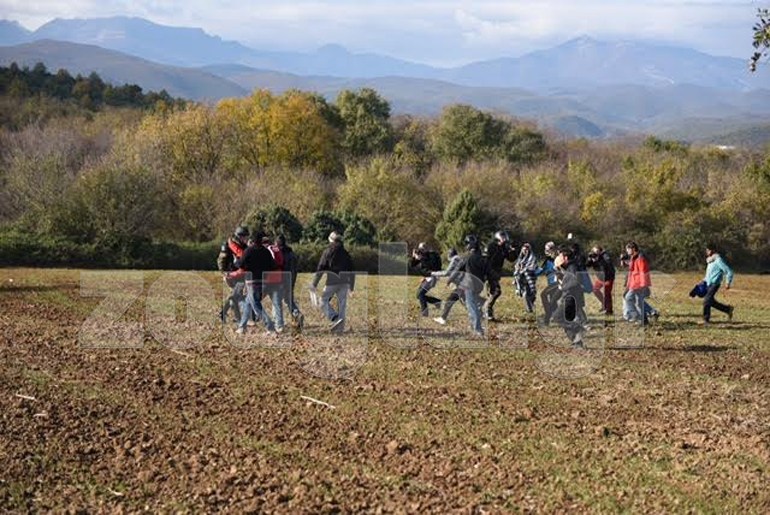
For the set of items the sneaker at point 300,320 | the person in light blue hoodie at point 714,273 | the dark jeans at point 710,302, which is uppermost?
the person in light blue hoodie at point 714,273

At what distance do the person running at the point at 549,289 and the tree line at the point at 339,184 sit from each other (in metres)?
19.7

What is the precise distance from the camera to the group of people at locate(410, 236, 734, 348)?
17.6 m

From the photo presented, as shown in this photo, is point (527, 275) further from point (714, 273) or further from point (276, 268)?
point (276, 268)

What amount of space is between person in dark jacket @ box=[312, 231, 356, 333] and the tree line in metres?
19.3

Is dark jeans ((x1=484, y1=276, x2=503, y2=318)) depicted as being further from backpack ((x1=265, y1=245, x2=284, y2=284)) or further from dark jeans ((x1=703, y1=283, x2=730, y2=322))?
dark jeans ((x1=703, y1=283, x2=730, y2=322))

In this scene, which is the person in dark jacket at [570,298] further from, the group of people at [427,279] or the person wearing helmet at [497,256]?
the person wearing helmet at [497,256]

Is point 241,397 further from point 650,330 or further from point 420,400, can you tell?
point 650,330

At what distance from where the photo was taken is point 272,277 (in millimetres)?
17109

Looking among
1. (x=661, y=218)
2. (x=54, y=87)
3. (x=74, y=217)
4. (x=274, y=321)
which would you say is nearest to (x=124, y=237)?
(x=74, y=217)

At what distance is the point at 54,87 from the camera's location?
330 feet

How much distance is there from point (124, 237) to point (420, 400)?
24.5 m

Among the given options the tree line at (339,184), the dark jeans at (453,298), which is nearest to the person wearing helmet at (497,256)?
the dark jeans at (453,298)

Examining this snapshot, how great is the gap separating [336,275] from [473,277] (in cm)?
277

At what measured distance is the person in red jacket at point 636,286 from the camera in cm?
1980
